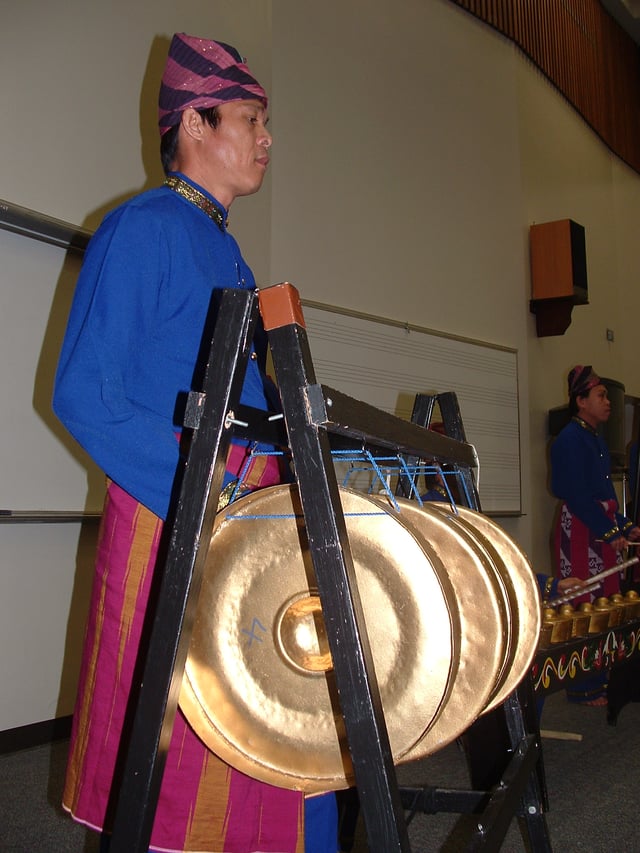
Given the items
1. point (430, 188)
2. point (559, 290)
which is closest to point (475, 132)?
point (430, 188)

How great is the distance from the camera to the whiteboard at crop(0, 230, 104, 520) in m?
2.81

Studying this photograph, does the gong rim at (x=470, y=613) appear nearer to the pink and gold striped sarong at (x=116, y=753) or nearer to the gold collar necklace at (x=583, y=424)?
the pink and gold striped sarong at (x=116, y=753)

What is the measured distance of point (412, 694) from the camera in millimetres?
1000

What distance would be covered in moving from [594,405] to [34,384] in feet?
9.16

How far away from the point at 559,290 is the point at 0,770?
455 cm

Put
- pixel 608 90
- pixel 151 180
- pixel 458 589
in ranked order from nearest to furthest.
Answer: pixel 458 589 → pixel 151 180 → pixel 608 90

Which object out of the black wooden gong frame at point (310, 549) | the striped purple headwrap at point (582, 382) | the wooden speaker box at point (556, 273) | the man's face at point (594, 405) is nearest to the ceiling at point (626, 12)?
the wooden speaker box at point (556, 273)

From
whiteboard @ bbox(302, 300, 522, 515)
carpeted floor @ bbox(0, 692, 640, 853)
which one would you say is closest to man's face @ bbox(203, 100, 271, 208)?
carpeted floor @ bbox(0, 692, 640, 853)

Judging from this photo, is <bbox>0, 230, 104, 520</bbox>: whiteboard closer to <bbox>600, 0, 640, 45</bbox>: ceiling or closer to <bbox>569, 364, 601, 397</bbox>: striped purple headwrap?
<bbox>569, 364, 601, 397</bbox>: striped purple headwrap

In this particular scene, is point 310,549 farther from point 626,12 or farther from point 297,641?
point 626,12

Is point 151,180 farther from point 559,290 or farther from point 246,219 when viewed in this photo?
point 559,290

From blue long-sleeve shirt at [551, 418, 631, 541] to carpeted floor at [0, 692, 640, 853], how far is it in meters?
1.01

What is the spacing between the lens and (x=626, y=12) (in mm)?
7230

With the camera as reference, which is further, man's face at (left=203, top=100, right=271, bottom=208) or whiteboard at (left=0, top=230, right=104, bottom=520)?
whiteboard at (left=0, top=230, right=104, bottom=520)
